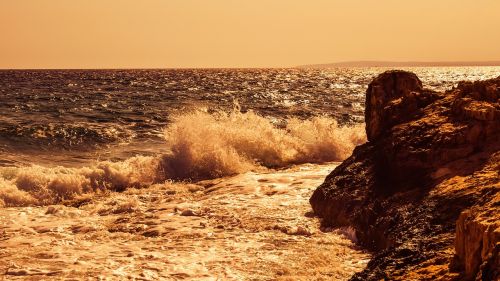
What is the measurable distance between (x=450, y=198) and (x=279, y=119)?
20.2 m

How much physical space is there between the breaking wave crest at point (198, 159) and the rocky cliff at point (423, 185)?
453 centimetres

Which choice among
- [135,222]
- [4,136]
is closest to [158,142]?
[4,136]

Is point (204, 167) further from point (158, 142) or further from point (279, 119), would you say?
point (279, 119)

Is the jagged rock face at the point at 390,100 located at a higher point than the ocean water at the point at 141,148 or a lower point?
higher

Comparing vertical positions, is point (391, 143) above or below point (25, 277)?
above

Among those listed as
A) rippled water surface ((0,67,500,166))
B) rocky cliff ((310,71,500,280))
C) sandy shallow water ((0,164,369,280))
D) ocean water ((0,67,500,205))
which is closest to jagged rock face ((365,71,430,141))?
rocky cliff ((310,71,500,280))

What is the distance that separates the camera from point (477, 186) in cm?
454

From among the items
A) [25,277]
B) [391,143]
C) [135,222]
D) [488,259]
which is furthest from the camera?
[135,222]

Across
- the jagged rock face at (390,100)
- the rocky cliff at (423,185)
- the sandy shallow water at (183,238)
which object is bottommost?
the sandy shallow water at (183,238)

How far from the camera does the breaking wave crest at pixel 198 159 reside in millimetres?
9984

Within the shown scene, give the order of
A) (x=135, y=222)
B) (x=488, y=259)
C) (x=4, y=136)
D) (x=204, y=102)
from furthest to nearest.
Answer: (x=204, y=102), (x=4, y=136), (x=135, y=222), (x=488, y=259)

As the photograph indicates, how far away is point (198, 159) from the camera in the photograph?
37.7 feet

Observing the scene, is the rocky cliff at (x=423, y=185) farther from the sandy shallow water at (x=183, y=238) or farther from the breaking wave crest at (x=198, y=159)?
the breaking wave crest at (x=198, y=159)

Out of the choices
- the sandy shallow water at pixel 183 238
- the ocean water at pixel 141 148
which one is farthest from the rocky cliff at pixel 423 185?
the ocean water at pixel 141 148
